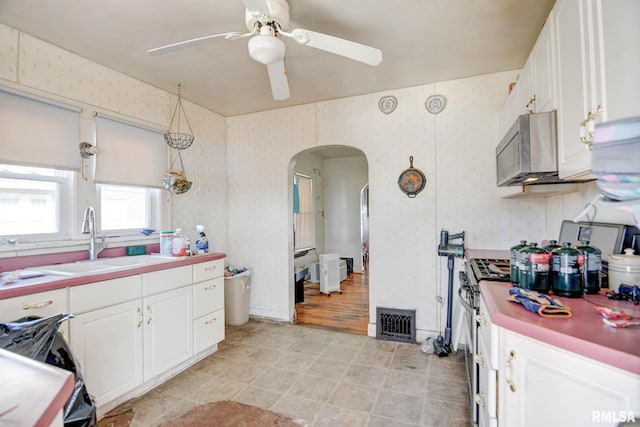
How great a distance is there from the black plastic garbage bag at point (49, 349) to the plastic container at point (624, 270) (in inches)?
94.4

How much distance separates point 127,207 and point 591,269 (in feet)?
11.0

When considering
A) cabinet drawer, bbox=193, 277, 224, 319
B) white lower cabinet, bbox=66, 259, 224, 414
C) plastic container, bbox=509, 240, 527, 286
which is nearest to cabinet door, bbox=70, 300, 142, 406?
white lower cabinet, bbox=66, 259, 224, 414

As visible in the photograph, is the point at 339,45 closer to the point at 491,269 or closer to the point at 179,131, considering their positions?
the point at 491,269

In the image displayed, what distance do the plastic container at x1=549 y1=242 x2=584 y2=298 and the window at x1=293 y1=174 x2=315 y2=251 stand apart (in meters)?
4.44

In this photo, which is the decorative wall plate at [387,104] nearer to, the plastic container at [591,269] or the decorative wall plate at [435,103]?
the decorative wall plate at [435,103]

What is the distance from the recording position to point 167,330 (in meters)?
2.30

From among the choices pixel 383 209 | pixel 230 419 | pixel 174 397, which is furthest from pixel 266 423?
pixel 383 209

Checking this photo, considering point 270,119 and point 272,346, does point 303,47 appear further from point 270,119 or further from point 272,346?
point 272,346

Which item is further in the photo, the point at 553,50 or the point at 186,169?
the point at 186,169

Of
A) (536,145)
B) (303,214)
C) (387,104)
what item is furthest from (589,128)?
(303,214)

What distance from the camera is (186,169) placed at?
10.8 ft

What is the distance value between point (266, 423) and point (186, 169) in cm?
258

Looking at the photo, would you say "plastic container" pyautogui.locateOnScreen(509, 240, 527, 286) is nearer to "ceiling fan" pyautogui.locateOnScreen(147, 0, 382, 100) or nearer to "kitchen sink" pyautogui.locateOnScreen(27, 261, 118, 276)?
"ceiling fan" pyautogui.locateOnScreen(147, 0, 382, 100)

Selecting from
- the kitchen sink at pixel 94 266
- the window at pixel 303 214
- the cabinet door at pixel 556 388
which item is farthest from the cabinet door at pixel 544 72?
the window at pixel 303 214
